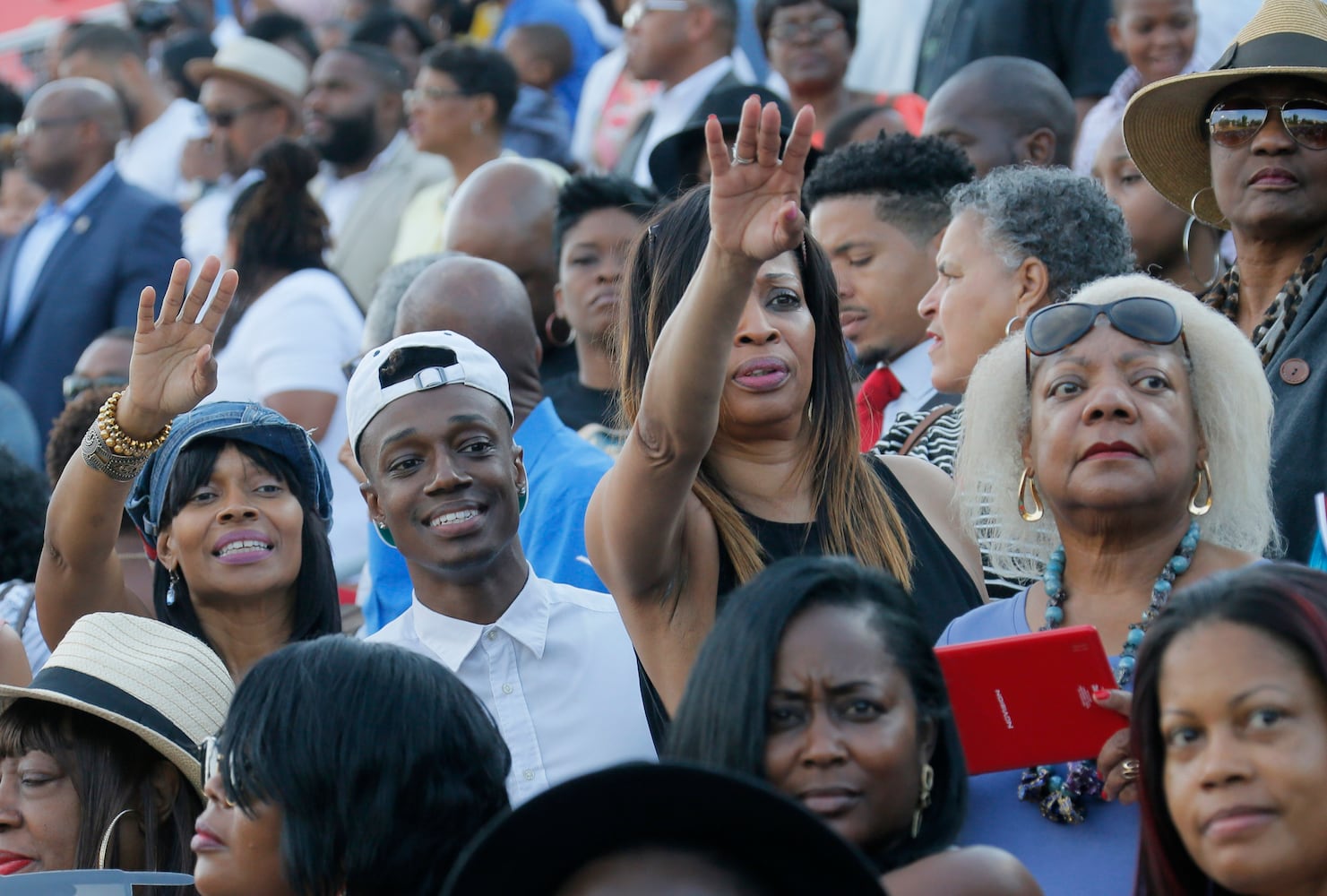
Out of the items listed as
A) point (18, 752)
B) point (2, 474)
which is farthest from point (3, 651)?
point (2, 474)

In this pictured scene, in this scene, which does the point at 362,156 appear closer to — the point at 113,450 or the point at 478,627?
the point at 113,450

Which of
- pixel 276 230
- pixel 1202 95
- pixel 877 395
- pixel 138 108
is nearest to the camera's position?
pixel 1202 95

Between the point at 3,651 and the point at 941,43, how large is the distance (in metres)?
4.83

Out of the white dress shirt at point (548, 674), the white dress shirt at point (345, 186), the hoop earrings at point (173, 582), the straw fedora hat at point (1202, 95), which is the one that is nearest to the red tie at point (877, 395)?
the straw fedora hat at point (1202, 95)

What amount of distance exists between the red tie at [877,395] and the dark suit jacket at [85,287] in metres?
3.97

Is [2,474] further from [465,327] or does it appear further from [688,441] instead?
[688,441]

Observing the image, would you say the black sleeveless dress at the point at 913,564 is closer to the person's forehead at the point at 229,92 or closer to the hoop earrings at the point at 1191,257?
the hoop earrings at the point at 1191,257

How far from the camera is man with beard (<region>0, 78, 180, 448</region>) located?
7961 millimetres

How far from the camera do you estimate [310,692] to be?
2.78m

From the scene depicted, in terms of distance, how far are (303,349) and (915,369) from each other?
228 centimetres

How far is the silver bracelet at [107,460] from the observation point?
13.1ft

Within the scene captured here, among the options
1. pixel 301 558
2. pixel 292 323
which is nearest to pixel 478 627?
pixel 301 558

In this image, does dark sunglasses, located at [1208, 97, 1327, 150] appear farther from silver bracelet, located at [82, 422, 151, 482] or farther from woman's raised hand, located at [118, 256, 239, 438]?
silver bracelet, located at [82, 422, 151, 482]

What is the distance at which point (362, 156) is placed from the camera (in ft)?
28.4
